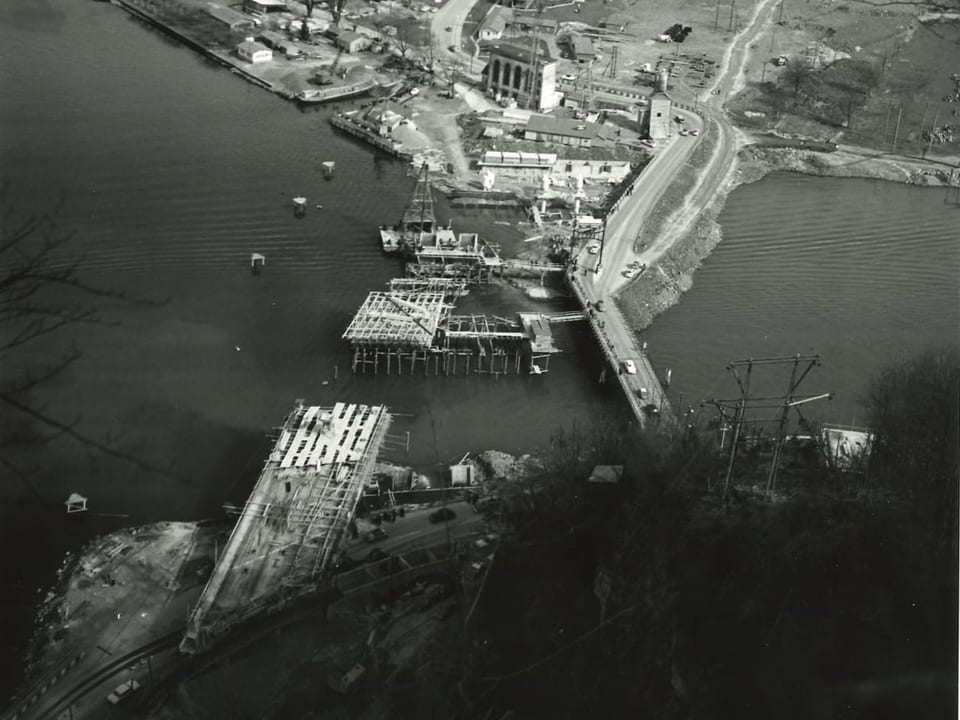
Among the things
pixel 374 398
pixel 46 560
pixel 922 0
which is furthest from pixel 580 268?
pixel 922 0

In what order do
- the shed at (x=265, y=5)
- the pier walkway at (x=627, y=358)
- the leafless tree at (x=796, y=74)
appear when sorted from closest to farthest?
1. the pier walkway at (x=627, y=358)
2. the leafless tree at (x=796, y=74)
3. the shed at (x=265, y=5)

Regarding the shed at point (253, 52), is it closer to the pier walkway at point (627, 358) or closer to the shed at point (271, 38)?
the shed at point (271, 38)

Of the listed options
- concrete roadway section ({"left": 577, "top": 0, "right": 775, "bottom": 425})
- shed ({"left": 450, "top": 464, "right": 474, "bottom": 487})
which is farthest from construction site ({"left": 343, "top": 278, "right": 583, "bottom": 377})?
shed ({"left": 450, "top": 464, "right": 474, "bottom": 487})

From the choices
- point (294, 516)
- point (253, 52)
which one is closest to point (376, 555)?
point (294, 516)

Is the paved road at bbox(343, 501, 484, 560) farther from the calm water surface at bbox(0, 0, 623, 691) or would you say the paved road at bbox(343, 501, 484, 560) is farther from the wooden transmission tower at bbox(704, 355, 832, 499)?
the wooden transmission tower at bbox(704, 355, 832, 499)

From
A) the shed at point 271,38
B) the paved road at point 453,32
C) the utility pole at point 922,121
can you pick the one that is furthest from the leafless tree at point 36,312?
the utility pole at point 922,121
